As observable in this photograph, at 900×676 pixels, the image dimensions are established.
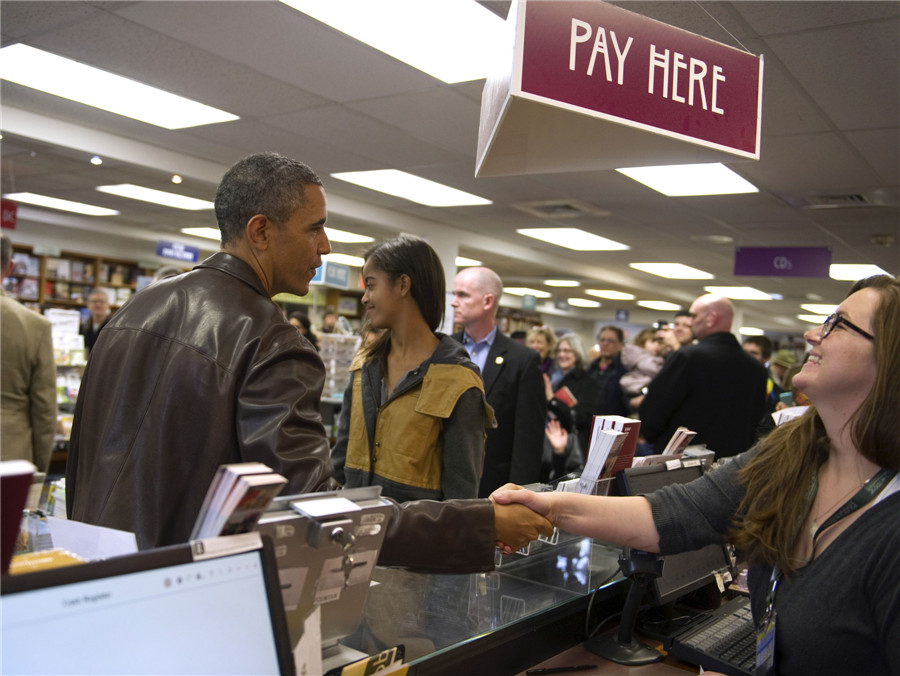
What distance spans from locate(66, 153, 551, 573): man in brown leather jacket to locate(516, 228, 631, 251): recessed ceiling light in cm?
776

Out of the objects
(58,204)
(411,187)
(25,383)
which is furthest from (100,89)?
(58,204)

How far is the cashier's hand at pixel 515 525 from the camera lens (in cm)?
148

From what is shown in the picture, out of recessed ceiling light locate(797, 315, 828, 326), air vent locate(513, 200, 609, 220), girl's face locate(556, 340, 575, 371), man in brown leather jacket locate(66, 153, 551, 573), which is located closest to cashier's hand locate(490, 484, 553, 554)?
man in brown leather jacket locate(66, 153, 551, 573)

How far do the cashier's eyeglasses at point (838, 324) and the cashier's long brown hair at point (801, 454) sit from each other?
2cm

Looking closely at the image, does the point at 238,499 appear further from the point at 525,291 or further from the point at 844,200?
the point at 525,291

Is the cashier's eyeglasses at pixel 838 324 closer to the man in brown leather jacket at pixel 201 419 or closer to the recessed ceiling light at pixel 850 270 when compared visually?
the man in brown leather jacket at pixel 201 419

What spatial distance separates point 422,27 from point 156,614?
3258mm

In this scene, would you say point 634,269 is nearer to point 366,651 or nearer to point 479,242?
point 479,242

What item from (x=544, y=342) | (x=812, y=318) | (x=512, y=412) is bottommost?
(x=512, y=412)

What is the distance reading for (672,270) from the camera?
1198cm

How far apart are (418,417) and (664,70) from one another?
1141 millimetres

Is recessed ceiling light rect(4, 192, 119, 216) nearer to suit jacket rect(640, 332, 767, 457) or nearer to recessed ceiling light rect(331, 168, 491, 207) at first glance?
recessed ceiling light rect(331, 168, 491, 207)

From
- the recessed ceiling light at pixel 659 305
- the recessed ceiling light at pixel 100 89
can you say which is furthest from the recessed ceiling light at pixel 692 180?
the recessed ceiling light at pixel 659 305

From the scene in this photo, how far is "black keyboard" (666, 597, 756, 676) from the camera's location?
163 centimetres
